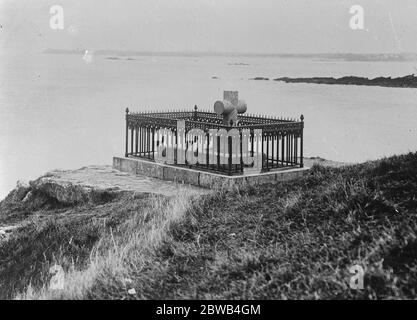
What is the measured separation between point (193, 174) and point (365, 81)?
4018cm

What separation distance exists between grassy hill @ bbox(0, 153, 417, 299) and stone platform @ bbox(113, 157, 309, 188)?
298 centimetres

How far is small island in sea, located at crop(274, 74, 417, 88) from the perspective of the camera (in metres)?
47.2

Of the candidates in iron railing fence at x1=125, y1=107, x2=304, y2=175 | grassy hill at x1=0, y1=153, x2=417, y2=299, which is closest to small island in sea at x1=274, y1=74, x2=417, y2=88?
iron railing fence at x1=125, y1=107, x2=304, y2=175

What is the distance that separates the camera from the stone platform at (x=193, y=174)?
15641 millimetres

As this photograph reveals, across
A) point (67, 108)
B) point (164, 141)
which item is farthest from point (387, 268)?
point (67, 108)

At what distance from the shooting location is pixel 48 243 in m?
12.5

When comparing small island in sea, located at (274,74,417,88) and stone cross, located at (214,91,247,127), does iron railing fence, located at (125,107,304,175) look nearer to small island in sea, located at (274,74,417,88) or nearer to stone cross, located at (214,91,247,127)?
stone cross, located at (214,91,247,127)

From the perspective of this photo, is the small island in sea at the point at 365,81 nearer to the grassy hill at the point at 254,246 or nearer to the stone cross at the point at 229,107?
the stone cross at the point at 229,107

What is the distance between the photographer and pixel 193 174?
16375mm

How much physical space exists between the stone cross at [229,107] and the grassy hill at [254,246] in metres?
5.01

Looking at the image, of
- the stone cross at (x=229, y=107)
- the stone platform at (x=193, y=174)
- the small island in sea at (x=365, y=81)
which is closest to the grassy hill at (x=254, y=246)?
the stone platform at (x=193, y=174)

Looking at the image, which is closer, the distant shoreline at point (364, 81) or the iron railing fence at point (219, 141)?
the iron railing fence at point (219, 141)

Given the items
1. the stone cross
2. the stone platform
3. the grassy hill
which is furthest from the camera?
the stone cross

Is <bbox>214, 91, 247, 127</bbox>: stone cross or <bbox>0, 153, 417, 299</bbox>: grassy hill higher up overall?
<bbox>214, 91, 247, 127</bbox>: stone cross
